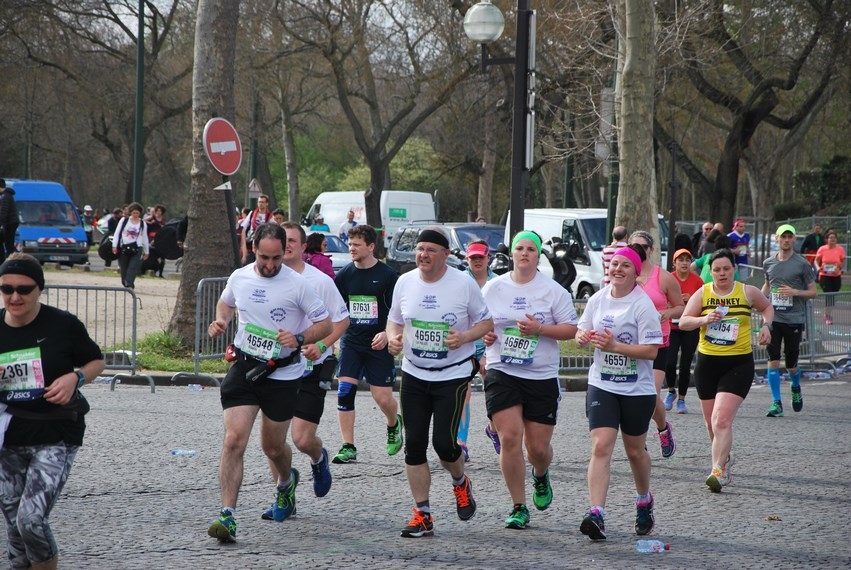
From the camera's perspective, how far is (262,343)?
21.7 feet

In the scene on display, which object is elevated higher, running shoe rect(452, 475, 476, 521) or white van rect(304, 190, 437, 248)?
white van rect(304, 190, 437, 248)

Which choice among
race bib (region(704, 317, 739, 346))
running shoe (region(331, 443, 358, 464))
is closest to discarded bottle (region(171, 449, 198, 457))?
running shoe (region(331, 443, 358, 464))

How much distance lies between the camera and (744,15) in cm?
2919

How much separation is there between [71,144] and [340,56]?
31.3 m

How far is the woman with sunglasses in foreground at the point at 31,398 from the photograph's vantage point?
503 centimetres

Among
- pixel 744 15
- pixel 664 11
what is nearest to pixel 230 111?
pixel 664 11

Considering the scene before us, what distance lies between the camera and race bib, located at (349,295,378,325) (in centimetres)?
921

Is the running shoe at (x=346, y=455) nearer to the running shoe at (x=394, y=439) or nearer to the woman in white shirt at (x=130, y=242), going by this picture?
the running shoe at (x=394, y=439)

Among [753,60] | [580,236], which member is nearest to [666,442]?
[580,236]

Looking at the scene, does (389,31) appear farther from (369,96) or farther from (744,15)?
(744,15)

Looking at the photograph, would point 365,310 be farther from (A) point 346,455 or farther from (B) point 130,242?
(B) point 130,242

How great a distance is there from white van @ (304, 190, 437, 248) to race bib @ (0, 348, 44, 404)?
33.0m

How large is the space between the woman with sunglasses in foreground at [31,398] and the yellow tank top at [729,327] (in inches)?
202

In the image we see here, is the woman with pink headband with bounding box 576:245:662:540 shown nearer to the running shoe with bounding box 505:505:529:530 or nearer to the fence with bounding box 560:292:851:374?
the running shoe with bounding box 505:505:529:530
